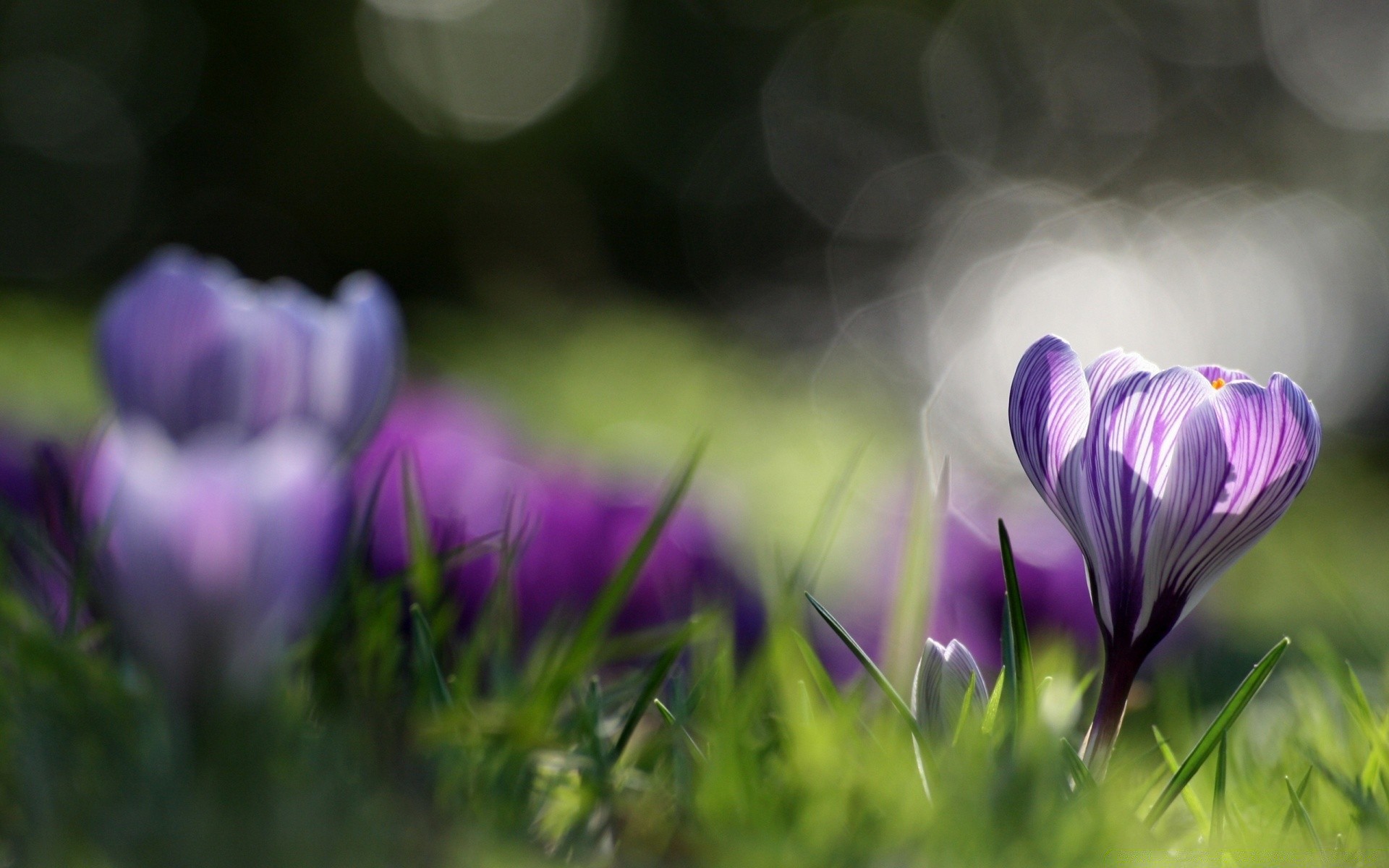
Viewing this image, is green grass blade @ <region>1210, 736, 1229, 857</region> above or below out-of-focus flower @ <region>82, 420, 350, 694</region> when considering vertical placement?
below

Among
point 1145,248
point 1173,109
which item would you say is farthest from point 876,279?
point 1173,109

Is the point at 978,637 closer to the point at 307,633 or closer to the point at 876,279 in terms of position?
the point at 307,633

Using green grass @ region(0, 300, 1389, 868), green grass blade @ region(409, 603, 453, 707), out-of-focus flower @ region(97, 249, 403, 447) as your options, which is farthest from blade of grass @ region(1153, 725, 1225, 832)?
out-of-focus flower @ region(97, 249, 403, 447)

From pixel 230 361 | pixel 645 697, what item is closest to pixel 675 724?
pixel 645 697

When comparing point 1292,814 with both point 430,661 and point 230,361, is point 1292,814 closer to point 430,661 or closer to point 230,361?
point 430,661

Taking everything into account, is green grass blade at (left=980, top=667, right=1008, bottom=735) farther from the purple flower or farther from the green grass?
the purple flower
